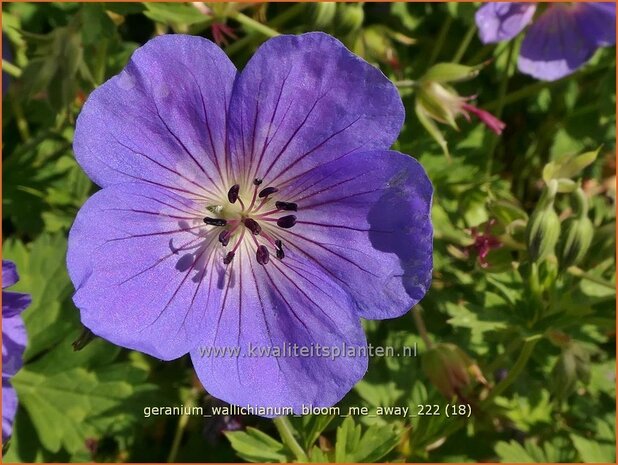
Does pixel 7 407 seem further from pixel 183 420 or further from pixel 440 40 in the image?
pixel 440 40

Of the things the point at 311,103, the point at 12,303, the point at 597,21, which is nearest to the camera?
the point at 311,103

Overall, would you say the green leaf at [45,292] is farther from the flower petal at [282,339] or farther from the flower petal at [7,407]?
the flower petal at [282,339]

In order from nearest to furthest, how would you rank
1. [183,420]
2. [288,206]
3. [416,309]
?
1. [288,206]
2. [416,309]
3. [183,420]

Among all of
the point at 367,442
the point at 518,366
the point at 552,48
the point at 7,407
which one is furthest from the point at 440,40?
the point at 7,407

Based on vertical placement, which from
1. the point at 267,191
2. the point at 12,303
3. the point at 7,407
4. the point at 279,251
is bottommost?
the point at 7,407

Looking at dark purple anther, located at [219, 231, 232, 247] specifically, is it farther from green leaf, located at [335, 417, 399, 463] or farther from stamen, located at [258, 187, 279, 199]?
green leaf, located at [335, 417, 399, 463]

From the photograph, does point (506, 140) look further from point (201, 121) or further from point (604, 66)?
point (201, 121)

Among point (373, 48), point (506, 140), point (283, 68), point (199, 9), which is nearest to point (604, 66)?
point (506, 140)
